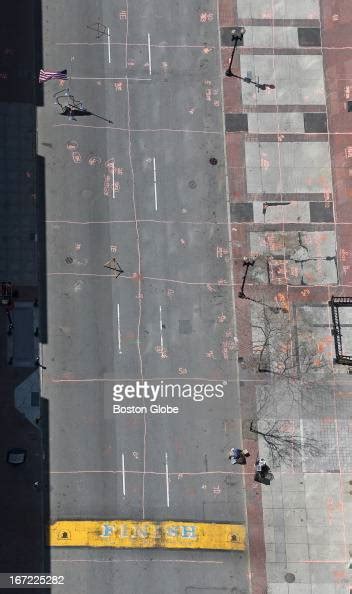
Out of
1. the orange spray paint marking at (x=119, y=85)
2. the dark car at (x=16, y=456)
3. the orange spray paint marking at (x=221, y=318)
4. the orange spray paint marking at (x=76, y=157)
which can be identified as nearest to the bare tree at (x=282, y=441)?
the orange spray paint marking at (x=221, y=318)

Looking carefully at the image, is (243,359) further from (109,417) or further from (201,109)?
(201,109)

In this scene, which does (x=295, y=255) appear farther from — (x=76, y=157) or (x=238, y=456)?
(x=76, y=157)

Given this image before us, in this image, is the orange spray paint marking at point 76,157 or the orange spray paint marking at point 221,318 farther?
the orange spray paint marking at point 76,157

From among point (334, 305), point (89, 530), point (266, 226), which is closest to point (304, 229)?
point (266, 226)

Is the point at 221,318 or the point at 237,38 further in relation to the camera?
the point at 237,38

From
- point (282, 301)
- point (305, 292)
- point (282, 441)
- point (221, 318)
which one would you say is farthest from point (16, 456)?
point (305, 292)

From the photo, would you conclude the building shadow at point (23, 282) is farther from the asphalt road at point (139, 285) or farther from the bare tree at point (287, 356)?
the bare tree at point (287, 356)

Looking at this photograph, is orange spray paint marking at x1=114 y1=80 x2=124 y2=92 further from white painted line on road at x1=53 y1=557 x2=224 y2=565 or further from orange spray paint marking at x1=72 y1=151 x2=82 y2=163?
white painted line on road at x1=53 y1=557 x2=224 y2=565
